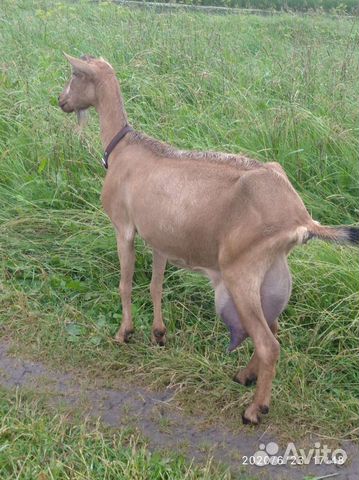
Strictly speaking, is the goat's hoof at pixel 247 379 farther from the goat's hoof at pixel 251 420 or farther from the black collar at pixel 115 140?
the black collar at pixel 115 140

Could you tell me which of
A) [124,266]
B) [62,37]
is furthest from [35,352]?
[62,37]

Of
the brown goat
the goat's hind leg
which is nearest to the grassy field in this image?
the brown goat

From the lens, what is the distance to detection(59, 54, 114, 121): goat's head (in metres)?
4.19

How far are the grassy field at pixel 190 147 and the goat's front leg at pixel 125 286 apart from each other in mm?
91

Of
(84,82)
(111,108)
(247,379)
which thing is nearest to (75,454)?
(247,379)

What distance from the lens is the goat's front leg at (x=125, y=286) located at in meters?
4.03

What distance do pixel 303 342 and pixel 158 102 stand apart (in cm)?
278

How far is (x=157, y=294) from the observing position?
4.11 meters

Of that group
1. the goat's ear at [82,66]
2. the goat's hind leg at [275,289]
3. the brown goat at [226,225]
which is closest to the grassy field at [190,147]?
the brown goat at [226,225]

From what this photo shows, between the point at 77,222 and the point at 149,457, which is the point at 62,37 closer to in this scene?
the point at 77,222

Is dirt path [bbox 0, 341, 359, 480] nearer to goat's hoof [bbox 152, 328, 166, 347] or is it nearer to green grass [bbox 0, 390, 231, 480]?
green grass [bbox 0, 390, 231, 480]

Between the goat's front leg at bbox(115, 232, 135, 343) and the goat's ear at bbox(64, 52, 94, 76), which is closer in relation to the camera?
the goat's front leg at bbox(115, 232, 135, 343)

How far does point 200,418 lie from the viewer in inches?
137

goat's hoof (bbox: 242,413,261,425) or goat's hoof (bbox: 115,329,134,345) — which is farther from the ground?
goat's hoof (bbox: 242,413,261,425)
